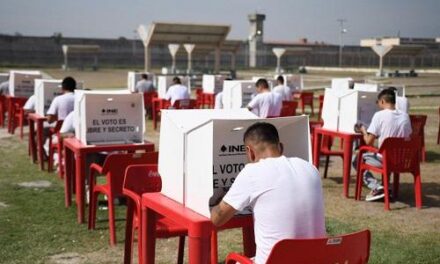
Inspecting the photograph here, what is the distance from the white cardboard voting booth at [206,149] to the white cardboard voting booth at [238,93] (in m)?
9.38

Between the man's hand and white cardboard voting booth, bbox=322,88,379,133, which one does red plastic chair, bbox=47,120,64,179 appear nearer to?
white cardboard voting booth, bbox=322,88,379,133

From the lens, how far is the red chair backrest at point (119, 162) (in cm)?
518

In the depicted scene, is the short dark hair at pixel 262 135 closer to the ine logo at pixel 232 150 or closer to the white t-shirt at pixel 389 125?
the ine logo at pixel 232 150

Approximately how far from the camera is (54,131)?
8672 mm

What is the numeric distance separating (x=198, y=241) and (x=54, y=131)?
19.5 ft

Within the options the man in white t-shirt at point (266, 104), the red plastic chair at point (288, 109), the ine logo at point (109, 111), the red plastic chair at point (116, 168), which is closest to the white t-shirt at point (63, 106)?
the ine logo at point (109, 111)

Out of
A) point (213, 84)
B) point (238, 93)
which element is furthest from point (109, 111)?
point (213, 84)

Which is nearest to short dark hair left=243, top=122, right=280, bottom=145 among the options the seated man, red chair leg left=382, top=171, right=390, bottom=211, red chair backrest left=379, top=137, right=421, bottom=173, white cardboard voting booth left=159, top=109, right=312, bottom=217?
white cardboard voting booth left=159, top=109, right=312, bottom=217

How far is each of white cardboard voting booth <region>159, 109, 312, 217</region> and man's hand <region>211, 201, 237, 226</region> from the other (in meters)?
0.19

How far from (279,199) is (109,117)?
12.2 ft

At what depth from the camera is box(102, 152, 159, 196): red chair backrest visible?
17.0 feet

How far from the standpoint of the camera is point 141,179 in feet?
14.3

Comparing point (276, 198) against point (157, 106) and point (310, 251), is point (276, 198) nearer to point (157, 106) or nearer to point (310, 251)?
point (310, 251)

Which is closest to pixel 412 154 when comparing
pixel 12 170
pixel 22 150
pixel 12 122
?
pixel 12 170
